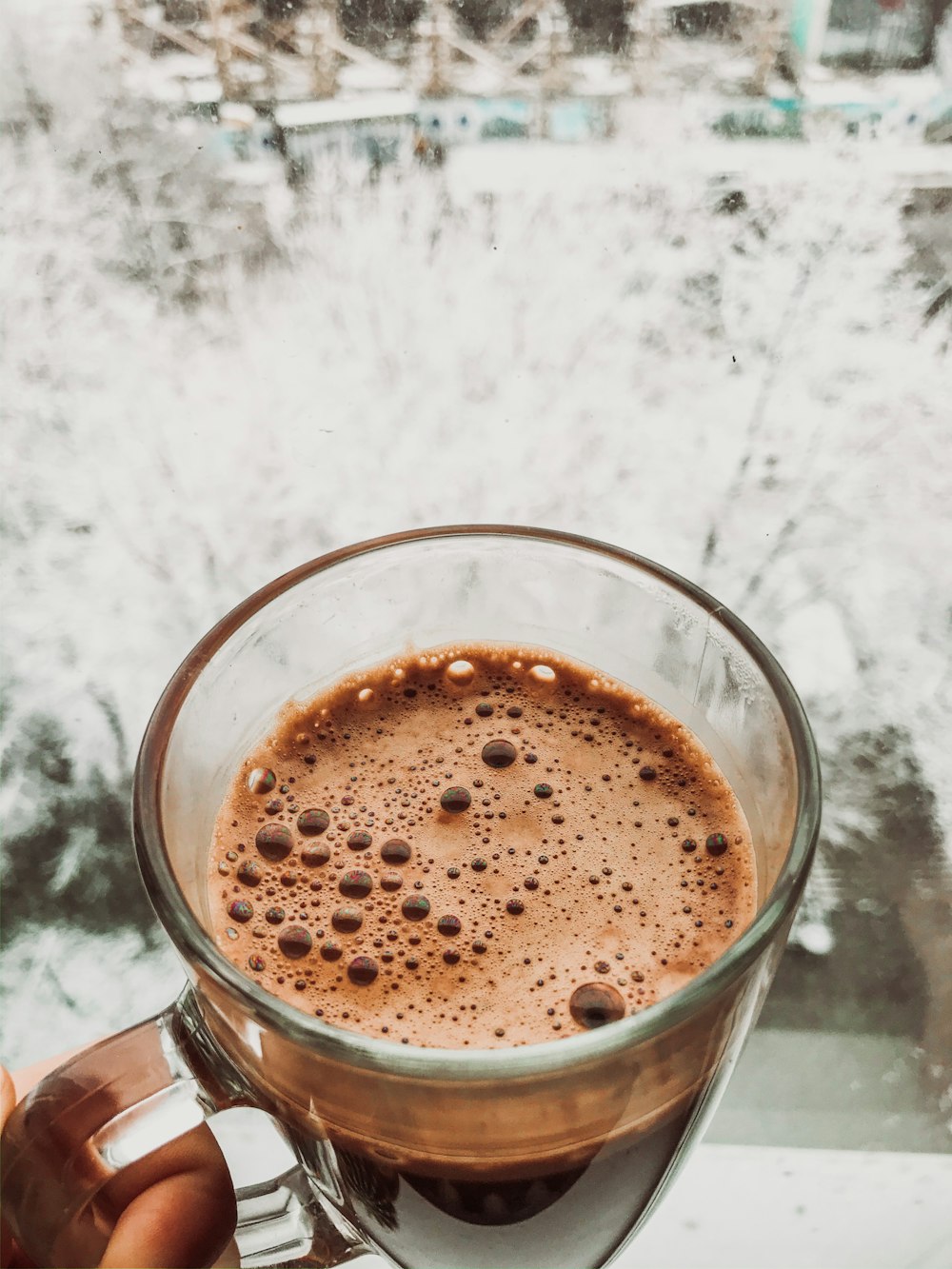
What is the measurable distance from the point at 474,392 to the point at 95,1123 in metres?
0.74

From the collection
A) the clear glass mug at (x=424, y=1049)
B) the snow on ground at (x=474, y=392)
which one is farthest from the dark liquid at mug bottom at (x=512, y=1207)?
the snow on ground at (x=474, y=392)

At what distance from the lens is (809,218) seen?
3.16 ft

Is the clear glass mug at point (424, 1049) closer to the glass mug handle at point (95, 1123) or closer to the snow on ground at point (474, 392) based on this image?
the glass mug handle at point (95, 1123)

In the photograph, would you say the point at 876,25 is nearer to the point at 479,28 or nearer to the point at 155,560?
the point at 479,28

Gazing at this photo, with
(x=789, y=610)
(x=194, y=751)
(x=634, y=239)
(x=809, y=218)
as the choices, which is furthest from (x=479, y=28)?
(x=194, y=751)

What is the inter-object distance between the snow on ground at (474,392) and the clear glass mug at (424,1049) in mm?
376

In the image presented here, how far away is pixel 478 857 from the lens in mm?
541

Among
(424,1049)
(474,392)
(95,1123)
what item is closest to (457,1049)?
(424,1049)

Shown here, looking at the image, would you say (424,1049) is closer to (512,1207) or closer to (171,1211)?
(512,1207)

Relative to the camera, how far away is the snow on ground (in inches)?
37.8

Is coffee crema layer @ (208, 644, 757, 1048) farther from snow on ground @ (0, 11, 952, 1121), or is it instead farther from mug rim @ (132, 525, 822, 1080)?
snow on ground @ (0, 11, 952, 1121)

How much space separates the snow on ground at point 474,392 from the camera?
3.15 ft

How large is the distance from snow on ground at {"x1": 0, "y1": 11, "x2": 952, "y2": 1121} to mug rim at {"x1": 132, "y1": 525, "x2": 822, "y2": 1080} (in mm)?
412

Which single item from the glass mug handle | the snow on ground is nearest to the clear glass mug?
the glass mug handle
